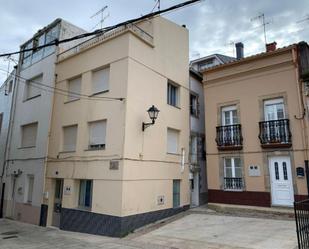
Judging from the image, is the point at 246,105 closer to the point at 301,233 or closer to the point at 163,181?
the point at 163,181

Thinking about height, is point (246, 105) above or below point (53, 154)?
above

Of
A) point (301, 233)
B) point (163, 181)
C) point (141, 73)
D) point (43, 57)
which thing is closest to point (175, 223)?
point (163, 181)

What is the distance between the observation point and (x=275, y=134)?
11555 millimetres

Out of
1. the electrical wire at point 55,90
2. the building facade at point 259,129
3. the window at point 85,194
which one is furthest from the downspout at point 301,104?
Answer: the window at point 85,194

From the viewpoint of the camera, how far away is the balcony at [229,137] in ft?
41.0

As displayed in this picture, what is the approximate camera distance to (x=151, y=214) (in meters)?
10.6

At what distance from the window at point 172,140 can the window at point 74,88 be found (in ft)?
14.9

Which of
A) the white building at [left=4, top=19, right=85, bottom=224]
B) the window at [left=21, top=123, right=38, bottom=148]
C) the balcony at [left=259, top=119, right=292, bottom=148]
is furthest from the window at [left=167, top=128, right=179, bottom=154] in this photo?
the window at [left=21, top=123, right=38, bottom=148]

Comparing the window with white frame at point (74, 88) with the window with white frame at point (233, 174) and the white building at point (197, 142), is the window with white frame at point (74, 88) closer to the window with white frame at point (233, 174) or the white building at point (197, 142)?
the white building at point (197, 142)

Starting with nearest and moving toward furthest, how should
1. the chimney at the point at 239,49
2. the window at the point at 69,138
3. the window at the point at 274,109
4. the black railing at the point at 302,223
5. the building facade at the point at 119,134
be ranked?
the black railing at the point at 302,223 → the building facade at the point at 119,134 → the window at the point at 274,109 → the window at the point at 69,138 → the chimney at the point at 239,49

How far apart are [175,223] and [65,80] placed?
27.1 feet

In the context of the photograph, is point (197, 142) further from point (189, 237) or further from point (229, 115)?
point (189, 237)

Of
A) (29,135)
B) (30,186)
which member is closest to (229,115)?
(29,135)

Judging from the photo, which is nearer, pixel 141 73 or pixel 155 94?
pixel 141 73
